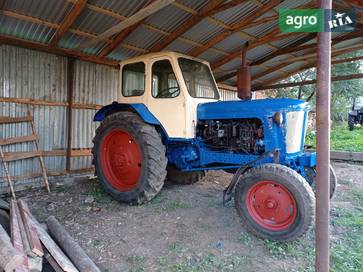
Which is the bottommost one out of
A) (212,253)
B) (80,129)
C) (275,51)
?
(212,253)

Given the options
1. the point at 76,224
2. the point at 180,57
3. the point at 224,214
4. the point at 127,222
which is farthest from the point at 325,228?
the point at 180,57

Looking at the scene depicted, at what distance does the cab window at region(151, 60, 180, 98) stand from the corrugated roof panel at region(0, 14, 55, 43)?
2.14m

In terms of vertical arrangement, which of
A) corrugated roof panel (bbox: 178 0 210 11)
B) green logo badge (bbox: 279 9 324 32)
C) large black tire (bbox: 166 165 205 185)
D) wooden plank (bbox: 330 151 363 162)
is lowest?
large black tire (bbox: 166 165 205 185)

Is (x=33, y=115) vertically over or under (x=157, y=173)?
over

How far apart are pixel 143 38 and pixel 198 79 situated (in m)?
2.08

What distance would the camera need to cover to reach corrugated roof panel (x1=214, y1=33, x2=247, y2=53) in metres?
7.27

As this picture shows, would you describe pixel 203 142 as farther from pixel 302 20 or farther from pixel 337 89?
pixel 337 89

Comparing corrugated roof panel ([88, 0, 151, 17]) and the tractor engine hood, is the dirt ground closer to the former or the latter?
the tractor engine hood

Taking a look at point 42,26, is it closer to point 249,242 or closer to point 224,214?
point 224,214

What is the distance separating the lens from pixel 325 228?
1962 millimetres

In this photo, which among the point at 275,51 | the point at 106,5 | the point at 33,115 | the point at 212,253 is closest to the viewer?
Result: the point at 212,253

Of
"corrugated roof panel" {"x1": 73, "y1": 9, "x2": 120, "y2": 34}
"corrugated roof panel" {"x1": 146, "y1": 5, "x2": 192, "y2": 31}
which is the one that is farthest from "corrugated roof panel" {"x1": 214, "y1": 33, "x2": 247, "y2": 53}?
"corrugated roof panel" {"x1": 73, "y1": 9, "x2": 120, "y2": 34}

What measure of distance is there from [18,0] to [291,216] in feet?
15.3

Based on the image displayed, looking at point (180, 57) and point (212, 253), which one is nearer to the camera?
point (212, 253)
